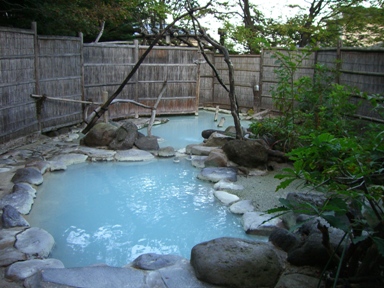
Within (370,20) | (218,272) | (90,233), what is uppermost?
(370,20)

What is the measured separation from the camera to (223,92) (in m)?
13.7

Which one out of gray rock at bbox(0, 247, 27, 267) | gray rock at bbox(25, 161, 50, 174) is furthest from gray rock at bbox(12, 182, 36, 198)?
gray rock at bbox(0, 247, 27, 267)

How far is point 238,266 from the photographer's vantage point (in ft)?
9.77

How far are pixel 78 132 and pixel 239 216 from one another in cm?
515

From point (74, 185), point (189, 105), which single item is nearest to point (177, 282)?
point (74, 185)

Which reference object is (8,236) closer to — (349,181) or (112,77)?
(349,181)

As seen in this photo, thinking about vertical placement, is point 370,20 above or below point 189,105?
above

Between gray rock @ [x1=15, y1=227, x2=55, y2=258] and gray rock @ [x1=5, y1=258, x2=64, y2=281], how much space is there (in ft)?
0.76

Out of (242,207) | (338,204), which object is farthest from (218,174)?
(338,204)

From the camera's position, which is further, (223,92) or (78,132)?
(223,92)

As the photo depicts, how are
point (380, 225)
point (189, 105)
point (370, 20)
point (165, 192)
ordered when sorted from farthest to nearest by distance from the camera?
point (370, 20), point (189, 105), point (165, 192), point (380, 225)

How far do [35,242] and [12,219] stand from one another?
0.55m

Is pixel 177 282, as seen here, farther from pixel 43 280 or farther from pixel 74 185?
pixel 74 185

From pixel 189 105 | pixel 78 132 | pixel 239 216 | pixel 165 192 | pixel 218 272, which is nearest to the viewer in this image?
pixel 218 272
